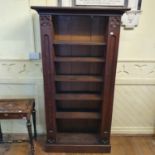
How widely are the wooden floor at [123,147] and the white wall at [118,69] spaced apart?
0.11 metres

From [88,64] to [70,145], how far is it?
3.24 ft

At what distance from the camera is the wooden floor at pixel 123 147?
7.47 feet

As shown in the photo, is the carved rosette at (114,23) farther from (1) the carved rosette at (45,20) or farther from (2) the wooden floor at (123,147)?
(2) the wooden floor at (123,147)

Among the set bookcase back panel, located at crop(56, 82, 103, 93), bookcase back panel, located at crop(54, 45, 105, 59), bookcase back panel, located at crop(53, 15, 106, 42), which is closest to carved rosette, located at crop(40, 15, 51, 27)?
bookcase back panel, located at crop(53, 15, 106, 42)

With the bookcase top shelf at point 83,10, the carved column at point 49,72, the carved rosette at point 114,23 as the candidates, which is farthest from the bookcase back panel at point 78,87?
the bookcase top shelf at point 83,10

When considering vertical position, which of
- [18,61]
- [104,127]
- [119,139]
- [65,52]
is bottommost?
[119,139]

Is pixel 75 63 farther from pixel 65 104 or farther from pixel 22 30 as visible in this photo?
pixel 22 30

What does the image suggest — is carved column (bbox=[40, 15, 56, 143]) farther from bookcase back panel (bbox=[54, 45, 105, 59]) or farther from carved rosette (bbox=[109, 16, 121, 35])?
carved rosette (bbox=[109, 16, 121, 35])

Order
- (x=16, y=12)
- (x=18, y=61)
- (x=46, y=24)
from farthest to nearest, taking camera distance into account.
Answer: (x=18, y=61), (x=16, y=12), (x=46, y=24)

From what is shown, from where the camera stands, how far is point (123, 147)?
7.77 ft

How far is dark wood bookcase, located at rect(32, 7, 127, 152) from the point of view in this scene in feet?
6.07

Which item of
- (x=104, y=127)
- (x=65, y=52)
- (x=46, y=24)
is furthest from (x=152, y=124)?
(x=46, y=24)

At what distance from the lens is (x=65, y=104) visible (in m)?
2.36

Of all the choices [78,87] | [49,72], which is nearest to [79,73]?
[78,87]
